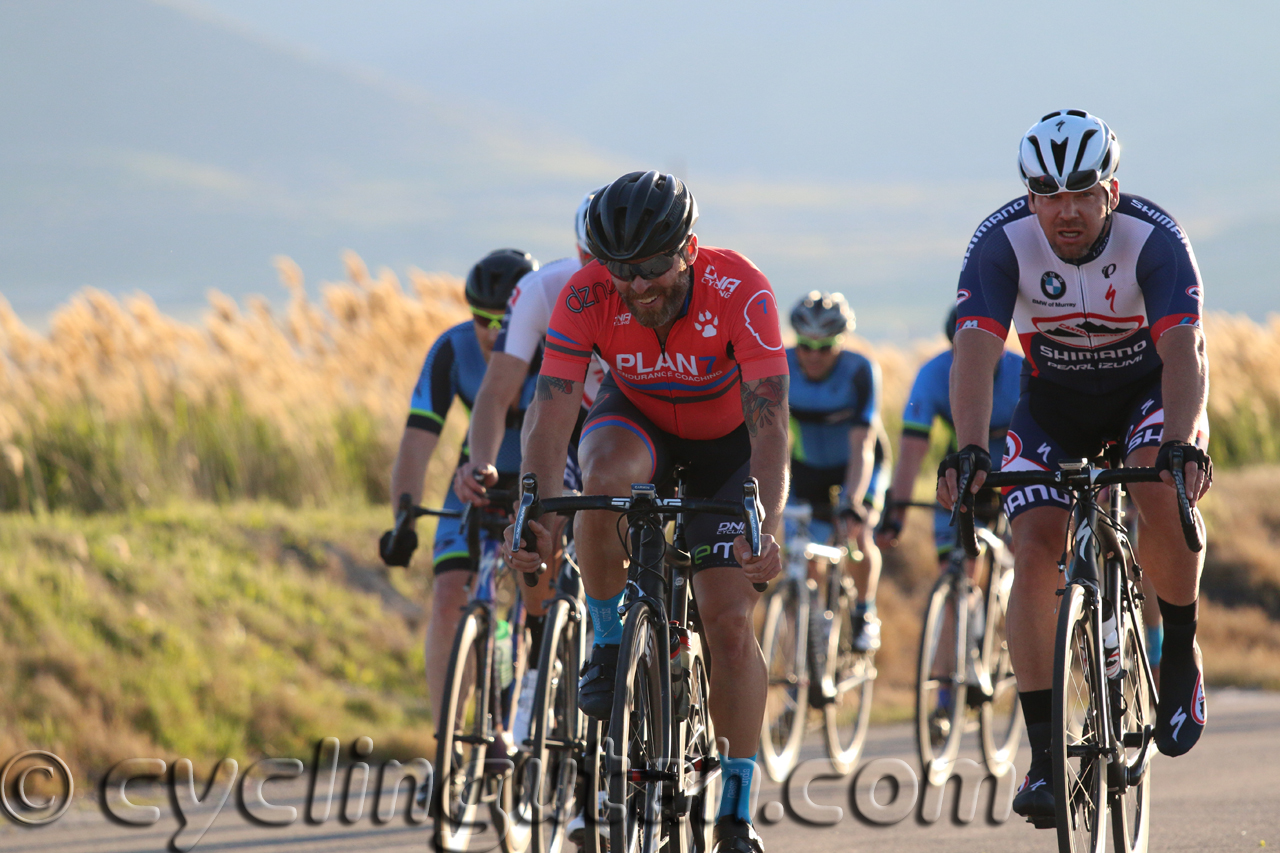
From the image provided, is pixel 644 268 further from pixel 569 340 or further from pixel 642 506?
pixel 642 506

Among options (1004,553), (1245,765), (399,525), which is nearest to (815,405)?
(1004,553)

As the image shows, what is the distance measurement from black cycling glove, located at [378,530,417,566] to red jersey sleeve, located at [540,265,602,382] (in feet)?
5.66

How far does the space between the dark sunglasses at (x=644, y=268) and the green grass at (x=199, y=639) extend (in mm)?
5313

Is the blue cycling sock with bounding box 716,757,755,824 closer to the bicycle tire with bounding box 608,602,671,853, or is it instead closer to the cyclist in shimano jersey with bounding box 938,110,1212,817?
the bicycle tire with bounding box 608,602,671,853

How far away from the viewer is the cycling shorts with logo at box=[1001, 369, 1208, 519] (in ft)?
17.5

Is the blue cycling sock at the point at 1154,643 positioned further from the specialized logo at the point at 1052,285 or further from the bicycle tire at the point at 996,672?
Answer: the bicycle tire at the point at 996,672

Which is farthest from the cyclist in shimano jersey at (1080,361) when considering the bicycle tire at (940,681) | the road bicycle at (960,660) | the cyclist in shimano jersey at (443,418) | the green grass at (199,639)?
the green grass at (199,639)

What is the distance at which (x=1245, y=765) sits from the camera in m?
8.41

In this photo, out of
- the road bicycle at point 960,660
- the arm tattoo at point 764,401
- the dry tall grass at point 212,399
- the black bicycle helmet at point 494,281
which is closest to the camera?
the arm tattoo at point 764,401

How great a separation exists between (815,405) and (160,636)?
4.42 m

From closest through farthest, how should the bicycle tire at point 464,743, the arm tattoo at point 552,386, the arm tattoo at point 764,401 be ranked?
the arm tattoo at point 764,401 < the arm tattoo at point 552,386 < the bicycle tire at point 464,743

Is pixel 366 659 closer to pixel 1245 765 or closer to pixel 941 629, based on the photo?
pixel 941 629

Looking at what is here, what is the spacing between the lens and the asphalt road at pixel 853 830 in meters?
6.43

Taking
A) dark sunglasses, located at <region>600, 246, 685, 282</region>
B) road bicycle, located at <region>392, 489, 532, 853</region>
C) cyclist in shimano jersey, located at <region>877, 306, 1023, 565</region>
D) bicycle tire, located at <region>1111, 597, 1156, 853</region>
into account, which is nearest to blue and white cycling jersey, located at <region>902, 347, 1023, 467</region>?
cyclist in shimano jersey, located at <region>877, 306, 1023, 565</region>
